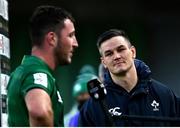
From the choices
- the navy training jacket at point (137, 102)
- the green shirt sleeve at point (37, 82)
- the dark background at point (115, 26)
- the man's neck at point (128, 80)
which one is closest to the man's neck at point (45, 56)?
the green shirt sleeve at point (37, 82)

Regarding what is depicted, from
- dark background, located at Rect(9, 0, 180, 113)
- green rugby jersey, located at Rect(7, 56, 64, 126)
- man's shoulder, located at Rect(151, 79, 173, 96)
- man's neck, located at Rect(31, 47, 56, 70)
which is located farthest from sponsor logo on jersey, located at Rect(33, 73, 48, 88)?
dark background, located at Rect(9, 0, 180, 113)

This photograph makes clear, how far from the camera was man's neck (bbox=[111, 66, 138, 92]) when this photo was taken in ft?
21.5

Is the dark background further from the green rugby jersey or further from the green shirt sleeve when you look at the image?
the green shirt sleeve

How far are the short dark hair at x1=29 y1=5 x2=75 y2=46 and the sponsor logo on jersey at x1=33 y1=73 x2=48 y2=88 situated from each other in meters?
0.35

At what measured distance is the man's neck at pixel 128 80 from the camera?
21.5 feet

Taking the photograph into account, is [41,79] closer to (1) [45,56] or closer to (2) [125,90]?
(1) [45,56]

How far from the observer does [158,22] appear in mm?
14477

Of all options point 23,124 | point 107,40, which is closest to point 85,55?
point 107,40

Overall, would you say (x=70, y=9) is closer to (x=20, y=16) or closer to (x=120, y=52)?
(x=20, y=16)

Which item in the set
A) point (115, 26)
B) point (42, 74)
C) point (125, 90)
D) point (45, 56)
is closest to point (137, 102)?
point (125, 90)

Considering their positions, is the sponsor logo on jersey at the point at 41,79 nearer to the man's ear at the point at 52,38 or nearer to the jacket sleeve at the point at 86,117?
the man's ear at the point at 52,38

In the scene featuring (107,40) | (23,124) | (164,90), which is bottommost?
(23,124)

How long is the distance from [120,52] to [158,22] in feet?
26.2

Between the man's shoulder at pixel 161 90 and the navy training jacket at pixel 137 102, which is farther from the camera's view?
the man's shoulder at pixel 161 90
